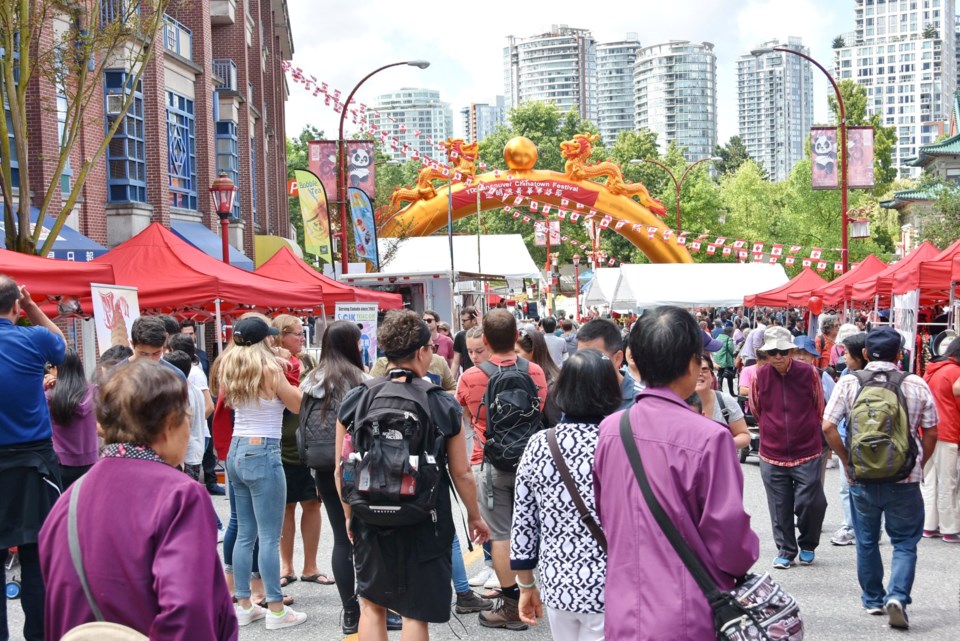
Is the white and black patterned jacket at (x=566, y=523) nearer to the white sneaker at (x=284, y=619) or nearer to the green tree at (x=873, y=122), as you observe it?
the white sneaker at (x=284, y=619)

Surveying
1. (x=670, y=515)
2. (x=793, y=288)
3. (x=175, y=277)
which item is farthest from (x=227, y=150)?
(x=670, y=515)

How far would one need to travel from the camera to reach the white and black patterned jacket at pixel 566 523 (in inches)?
153

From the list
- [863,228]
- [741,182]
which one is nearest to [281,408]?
[863,228]

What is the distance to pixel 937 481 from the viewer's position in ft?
29.0

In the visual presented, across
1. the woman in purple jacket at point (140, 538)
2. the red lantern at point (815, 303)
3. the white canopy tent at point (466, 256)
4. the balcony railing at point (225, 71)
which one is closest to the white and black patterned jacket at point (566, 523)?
the woman in purple jacket at point (140, 538)

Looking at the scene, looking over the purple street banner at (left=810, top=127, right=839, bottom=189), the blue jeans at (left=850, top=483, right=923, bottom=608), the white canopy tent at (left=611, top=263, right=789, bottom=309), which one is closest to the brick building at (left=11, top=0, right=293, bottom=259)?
the white canopy tent at (left=611, top=263, right=789, bottom=309)

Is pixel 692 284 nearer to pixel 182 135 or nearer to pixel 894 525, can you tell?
pixel 182 135

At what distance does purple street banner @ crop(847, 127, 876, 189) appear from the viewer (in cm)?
2441

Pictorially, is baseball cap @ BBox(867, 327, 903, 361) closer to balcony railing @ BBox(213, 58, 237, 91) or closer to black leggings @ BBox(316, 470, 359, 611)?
black leggings @ BBox(316, 470, 359, 611)

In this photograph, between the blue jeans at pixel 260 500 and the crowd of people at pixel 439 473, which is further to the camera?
the blue jeans at pixel 260 500

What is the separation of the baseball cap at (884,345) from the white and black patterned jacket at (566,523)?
2822mm

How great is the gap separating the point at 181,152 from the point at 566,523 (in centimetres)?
2382

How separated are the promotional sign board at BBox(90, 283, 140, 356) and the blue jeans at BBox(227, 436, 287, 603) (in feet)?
9.42

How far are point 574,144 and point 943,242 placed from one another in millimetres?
12652
